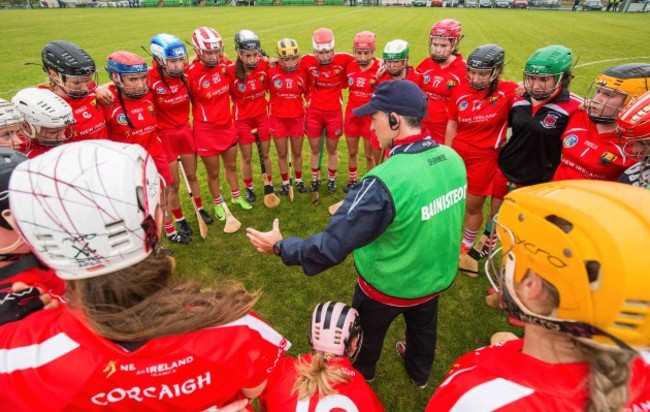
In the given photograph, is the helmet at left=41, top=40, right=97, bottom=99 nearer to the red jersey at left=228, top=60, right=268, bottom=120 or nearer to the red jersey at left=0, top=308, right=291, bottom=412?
the red jersey at left=228, top=60, right=268, bottom=120

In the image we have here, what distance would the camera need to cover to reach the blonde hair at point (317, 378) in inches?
85.7

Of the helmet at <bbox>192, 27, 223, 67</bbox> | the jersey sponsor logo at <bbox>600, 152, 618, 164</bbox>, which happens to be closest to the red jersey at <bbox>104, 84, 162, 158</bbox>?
the helmet at <bbox>192, 27, 223, 67</bbox>

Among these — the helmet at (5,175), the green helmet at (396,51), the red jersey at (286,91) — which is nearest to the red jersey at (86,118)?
the helmet at (5,175)

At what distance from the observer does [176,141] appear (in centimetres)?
585

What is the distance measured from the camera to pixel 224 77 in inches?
242

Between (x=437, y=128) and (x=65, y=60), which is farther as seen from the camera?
(x=437, y=128)

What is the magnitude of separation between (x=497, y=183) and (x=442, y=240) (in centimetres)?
264

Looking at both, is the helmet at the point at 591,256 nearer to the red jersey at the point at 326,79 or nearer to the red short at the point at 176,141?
the red short at the point at 176,141

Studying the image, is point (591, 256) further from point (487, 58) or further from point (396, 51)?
point (396, 51)

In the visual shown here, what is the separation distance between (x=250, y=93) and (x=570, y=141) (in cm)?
485

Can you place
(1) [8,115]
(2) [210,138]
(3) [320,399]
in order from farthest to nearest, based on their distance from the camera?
(2) [210,138] < (1) [8,115] < (3) [320,399]

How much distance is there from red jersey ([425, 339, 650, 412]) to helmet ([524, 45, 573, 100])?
3455mm

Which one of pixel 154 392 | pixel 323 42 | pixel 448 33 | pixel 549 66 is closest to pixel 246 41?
pixel 323 42

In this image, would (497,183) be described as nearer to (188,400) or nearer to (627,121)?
(627,121)
